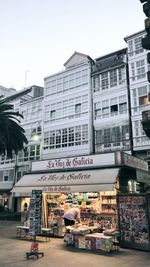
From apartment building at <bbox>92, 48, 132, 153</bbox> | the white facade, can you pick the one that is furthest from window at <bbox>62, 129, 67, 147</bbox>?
apartment building at <bbox>92, 48, 132, 153</bbox>

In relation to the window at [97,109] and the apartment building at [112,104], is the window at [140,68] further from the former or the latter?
the window at [97,109]

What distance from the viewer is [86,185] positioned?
1376cm

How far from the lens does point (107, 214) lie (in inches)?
568

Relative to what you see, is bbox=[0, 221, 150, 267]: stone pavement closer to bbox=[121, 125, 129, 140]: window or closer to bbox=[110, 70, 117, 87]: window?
bbox=[121, 125, 129, 140]: window

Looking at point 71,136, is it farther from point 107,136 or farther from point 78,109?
point 107,136

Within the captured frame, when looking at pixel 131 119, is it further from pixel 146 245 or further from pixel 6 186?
pixel 6 186

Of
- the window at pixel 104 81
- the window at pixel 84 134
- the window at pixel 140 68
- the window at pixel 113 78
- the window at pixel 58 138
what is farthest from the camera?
the window at pixel 58 138

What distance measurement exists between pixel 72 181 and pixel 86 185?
4.48ft

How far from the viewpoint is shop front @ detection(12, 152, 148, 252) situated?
14.0 m

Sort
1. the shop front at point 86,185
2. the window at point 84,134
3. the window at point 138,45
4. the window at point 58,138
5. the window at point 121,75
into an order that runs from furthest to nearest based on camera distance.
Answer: the window at point 58,138, the window at point 84,134, the window at point 121,75, the window at point 138,45, the shop front at point 86,185

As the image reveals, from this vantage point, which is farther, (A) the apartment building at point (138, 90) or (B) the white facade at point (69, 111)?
(B) the white facade at point (69, 111)

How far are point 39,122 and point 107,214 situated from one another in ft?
79.0

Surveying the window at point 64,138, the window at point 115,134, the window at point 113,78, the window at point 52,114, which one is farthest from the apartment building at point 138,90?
the window at point 52,114

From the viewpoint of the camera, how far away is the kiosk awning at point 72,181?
13312mm
